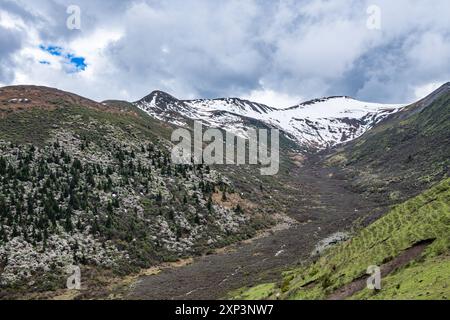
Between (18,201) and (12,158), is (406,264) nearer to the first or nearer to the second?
(18,201)

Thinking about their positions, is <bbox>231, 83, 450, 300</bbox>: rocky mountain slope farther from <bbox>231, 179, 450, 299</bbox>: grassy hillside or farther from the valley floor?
the valley floor

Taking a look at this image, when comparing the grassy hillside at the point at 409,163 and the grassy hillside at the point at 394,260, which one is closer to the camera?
the grassy hillside at the point at 394,260

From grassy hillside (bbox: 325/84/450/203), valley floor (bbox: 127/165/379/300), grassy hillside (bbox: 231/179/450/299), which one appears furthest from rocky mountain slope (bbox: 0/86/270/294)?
grassy hillside (bbox: 325/84/450/203)

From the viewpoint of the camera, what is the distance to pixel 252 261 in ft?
207

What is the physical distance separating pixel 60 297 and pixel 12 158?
35.8m

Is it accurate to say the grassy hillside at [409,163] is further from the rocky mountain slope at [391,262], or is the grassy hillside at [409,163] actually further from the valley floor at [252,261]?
the rocky mountain slope at [391,262]

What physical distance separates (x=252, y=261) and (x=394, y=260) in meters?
31.1

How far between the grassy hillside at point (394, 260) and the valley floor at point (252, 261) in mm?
5730

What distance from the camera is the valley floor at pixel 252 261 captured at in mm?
50287

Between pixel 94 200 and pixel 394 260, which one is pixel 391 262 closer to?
pixel 394 260

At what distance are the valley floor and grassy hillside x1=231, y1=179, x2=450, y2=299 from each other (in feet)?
18.8

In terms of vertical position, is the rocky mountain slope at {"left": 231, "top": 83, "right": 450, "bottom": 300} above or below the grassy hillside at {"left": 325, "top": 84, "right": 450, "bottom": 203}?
below

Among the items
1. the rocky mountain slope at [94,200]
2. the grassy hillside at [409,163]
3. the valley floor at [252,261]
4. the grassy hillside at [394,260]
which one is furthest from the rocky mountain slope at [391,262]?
the grassy hillside at [409,163]

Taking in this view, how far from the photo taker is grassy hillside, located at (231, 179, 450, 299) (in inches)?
1056
